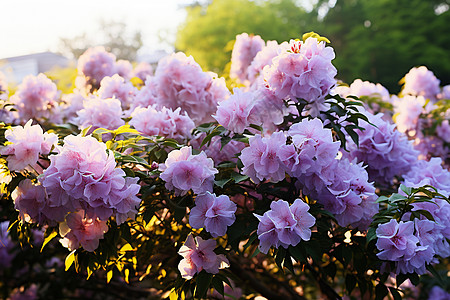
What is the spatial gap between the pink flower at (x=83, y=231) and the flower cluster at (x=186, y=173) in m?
0.29

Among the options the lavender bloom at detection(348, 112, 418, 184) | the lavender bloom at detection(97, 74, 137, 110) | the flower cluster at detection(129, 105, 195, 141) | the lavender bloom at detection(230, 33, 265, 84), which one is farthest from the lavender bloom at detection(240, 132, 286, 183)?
the lavender bloom at detection(230, 33, 265, 84)

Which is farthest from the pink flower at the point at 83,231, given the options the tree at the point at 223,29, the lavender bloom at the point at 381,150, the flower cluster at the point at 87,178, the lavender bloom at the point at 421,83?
the tree at the point at 223,29

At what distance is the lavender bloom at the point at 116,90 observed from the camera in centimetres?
227

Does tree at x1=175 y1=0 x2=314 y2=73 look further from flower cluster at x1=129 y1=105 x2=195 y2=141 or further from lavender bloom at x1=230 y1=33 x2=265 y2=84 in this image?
flower cluster at x1=129 y1=105 x2=195 y2=141

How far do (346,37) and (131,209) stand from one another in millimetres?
21275

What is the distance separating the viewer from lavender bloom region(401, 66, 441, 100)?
Answer: 3.21m

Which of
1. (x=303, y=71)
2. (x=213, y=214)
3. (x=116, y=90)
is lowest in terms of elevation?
(x=116, y=90)

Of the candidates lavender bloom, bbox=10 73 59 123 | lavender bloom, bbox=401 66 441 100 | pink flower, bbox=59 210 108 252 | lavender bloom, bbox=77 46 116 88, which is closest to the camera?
pink flower, bbox=59 210 108 252

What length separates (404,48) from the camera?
1978cm

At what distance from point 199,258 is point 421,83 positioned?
2461 millimetres

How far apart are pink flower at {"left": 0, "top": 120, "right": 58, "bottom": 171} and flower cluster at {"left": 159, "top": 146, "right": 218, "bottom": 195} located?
0.38m

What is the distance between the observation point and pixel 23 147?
142 centimetres

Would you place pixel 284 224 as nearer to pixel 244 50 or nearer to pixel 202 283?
pixel 202 283

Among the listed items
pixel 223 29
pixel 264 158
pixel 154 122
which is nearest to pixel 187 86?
pixel 154 122
